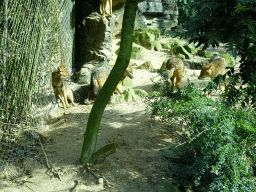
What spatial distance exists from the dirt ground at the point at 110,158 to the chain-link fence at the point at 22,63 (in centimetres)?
→ 46

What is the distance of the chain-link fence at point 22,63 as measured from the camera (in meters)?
3.47

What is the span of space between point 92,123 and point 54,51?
1496 mm

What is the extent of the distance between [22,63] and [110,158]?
1955mm

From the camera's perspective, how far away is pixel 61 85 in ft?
21.9

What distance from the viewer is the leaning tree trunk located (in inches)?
127

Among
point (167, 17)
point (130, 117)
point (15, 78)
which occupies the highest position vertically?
Answer: point (167, 17)

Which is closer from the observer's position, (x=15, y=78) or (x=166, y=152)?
(x=15, y=78)

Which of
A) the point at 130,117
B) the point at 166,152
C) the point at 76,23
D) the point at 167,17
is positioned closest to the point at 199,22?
the point at 166,152

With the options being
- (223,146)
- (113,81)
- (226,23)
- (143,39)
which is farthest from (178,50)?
(226,23)

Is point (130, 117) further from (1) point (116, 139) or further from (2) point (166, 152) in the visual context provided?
(2) point (166, 152)

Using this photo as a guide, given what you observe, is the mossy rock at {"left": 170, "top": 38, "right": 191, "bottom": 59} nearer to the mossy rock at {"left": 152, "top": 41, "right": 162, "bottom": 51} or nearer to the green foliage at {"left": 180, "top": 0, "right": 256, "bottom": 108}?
the mossy rock at {"left": 152, "top": 41, "right": 162, "bottom": 51}

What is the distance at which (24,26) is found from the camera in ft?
11.8

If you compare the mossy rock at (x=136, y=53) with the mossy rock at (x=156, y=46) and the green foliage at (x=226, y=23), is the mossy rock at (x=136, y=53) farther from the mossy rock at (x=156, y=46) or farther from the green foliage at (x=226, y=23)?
the green foliage at (x=226, y=23)

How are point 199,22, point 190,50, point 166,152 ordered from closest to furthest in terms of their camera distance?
point 199,22
point 166,152
point 190,50
